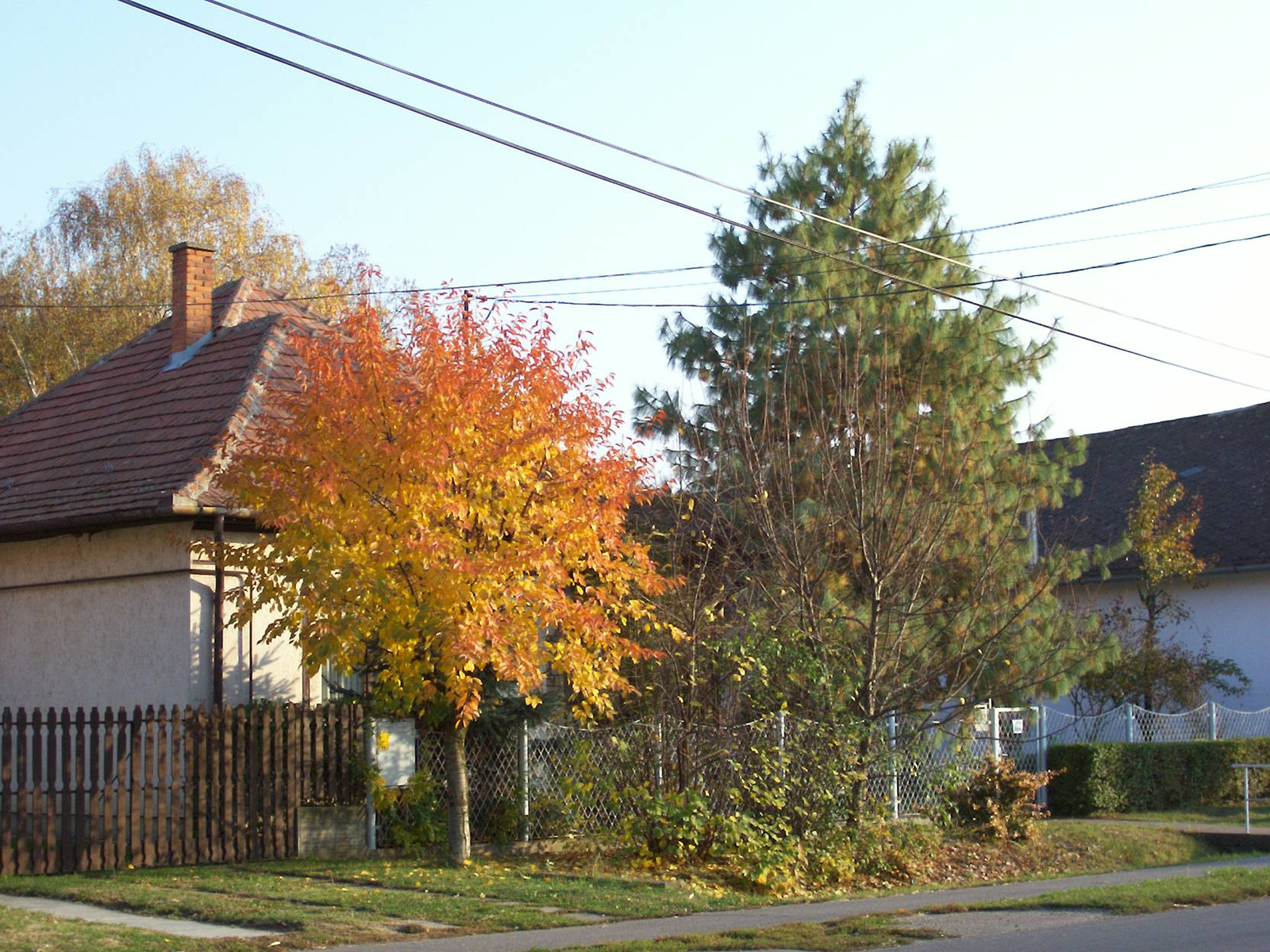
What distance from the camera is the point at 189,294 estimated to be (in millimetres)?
19922

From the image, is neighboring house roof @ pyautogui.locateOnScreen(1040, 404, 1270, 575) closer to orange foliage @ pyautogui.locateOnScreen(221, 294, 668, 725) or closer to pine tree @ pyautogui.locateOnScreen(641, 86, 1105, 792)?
pine tree @ pyautogui.locateOnScreen(641, 86, 1105, 792)

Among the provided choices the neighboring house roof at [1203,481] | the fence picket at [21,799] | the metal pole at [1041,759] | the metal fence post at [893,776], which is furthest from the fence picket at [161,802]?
the neighboring house roof at [1203,481]

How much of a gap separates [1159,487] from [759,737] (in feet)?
45.1

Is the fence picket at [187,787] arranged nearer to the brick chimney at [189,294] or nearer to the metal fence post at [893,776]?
the metal fence post at [893,776]

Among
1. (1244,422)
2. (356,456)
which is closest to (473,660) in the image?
(356,456)

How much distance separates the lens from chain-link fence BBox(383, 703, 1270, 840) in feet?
46.2

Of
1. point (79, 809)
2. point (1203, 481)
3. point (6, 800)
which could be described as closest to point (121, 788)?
point (79, 809)

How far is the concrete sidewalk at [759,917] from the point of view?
31.6 ft

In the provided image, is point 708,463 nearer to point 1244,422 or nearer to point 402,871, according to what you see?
point 402,871

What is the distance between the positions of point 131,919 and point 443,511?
417 centimetres

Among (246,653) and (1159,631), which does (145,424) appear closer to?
(246,653)

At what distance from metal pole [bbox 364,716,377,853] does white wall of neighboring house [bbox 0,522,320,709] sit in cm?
221

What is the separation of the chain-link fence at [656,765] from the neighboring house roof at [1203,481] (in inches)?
503

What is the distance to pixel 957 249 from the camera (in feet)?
66.2
